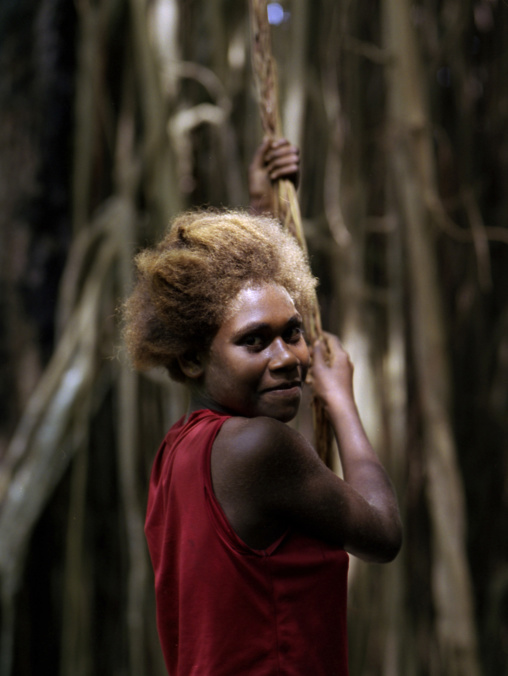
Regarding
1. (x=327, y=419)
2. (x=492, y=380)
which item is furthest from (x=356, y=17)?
(x=327, y=419)

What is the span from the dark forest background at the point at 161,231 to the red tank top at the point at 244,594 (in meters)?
0.56

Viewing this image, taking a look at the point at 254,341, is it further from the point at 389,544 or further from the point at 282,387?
the point at 389,544

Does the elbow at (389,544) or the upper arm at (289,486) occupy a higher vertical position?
the upper arm at (289,486)

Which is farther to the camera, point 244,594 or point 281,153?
point 281,153

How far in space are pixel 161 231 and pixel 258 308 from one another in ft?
2.19

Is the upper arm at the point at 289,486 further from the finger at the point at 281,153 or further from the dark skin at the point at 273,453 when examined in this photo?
the finger at the point at 281,153

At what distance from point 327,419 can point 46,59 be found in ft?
3.06

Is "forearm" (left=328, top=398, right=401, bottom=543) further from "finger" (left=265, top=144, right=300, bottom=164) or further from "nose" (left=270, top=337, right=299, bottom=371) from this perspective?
"finger" (left=265, top=144, right=300, bottom=164)

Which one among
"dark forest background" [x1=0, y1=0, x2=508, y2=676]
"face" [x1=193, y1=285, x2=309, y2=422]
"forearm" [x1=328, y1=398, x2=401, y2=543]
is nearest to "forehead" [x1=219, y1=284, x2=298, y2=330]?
"face" [x1=193, y1=285, x2=309, y2=422]

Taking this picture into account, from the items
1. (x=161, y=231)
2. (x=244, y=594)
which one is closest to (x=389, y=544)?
(x=244, y=594)

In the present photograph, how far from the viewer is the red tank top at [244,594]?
0.49 m

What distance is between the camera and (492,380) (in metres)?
1.25

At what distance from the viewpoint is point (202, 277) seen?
1.78 ft

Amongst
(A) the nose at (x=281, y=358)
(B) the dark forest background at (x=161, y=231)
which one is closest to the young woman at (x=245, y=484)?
(A) the nose at (x=281, y=358)
